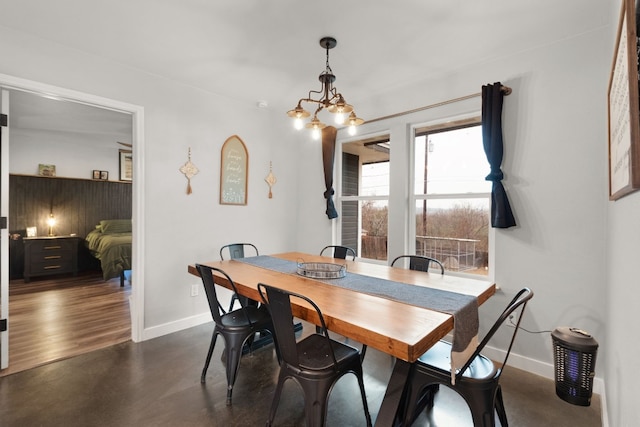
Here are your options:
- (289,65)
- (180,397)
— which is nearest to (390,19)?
(289,65)

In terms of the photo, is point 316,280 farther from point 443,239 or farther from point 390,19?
→ point 390,19

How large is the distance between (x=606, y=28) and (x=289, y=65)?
2.36 metres

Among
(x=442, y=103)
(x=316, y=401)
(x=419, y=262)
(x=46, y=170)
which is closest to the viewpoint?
(x=316, y=401)

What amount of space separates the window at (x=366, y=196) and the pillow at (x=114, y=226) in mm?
4545

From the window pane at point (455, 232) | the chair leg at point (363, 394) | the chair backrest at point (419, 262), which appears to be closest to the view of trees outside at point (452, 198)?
the window pane at point (455, 232)

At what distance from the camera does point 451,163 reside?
3.01 meters

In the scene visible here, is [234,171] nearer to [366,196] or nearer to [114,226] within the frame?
[366,196]

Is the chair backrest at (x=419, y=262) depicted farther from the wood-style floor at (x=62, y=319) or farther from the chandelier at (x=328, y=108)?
the wood-style floor at (x=62, y=319)

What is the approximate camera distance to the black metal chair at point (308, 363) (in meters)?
1.47

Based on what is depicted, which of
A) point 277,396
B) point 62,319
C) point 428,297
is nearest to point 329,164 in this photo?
point 428,297

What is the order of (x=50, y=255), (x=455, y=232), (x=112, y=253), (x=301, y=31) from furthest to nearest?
(x=50, y=255), (x=112, y=253), (x=455, y=232), (x=301, y=31)

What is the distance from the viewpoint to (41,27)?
223cm

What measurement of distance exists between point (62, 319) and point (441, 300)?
4.01 meters

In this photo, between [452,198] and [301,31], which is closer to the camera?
[301,31]
